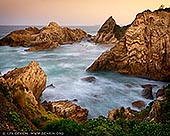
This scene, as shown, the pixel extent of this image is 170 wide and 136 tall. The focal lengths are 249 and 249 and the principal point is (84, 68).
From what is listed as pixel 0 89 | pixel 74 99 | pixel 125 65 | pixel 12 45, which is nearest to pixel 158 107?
pixel 0 89

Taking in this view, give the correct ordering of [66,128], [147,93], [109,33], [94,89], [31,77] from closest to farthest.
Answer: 1. [66,128]
2. [31,77]
3. [147,93]
4. [94,89]
5. [109,33]

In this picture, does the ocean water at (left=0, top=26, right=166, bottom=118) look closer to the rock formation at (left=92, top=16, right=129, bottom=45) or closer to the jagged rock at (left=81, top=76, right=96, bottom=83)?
the jagged rock at (left=81, top=76, right=96, bottom=83)

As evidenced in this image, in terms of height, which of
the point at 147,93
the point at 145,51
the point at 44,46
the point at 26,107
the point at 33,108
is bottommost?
the point at 147,93

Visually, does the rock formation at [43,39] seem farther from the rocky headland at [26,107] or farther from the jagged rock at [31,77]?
the rocky headland at [26,107]

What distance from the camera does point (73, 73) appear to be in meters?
31.1

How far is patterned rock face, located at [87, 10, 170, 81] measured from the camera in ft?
90.3

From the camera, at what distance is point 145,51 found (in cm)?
2902

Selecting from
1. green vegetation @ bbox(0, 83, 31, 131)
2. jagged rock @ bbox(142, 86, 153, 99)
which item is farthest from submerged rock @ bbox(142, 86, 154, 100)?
green vegetation @ bbox(0, 83, 31, 131)

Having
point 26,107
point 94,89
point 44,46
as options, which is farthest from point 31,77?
point 44,46

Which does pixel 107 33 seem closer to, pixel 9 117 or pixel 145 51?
pixel 145 51

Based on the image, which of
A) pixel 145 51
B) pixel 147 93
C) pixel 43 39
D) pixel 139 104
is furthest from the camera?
pixel 43 39

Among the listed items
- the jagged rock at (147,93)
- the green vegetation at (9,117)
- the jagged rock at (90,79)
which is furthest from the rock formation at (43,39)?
the green vegetation at (9,117)

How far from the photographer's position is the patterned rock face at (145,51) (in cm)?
2752

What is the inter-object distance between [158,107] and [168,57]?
615 inches
